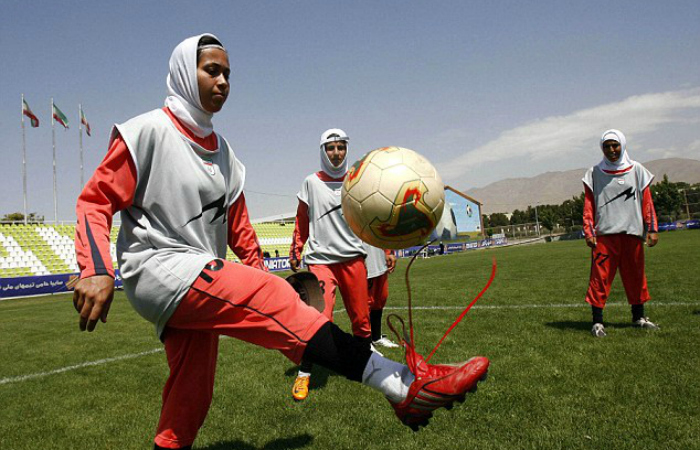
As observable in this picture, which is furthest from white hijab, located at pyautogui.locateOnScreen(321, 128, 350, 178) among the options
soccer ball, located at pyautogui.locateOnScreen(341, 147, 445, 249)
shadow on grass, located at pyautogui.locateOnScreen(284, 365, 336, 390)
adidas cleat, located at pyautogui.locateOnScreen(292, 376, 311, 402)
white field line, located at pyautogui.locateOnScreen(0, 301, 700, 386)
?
white field line, located at pyautogui.locateOnScreen(0, 301, 700, 386)

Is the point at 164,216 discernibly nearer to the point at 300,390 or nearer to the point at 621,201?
the point at 300,390

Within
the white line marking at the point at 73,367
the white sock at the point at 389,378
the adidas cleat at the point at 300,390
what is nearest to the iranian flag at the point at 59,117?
the white line marking at the point at 73,367

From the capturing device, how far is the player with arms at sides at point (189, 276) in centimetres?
209

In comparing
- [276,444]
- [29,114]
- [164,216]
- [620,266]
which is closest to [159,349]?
[276,444]

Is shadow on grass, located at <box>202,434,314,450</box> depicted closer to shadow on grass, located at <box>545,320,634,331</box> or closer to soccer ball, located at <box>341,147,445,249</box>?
soccer ball, located at <box>341,147,445,249</box>

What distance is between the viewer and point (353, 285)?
5.06 metres

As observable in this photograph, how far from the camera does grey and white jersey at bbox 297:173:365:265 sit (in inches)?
200

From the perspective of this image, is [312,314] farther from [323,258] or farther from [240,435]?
[323,258]

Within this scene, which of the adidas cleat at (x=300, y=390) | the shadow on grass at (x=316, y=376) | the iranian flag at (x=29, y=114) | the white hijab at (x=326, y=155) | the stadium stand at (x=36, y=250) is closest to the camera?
the adidas cleat at (x=300, y=390)

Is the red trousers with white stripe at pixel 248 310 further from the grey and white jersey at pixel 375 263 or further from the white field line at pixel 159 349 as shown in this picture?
the white field line at pixel 159 349

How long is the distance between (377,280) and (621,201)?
10.6ft

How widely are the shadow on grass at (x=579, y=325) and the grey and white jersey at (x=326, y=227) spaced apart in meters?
2.99

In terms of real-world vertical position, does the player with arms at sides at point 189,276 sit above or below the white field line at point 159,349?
above

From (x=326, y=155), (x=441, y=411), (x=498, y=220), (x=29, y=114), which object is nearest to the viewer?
(x=441, y=411)
